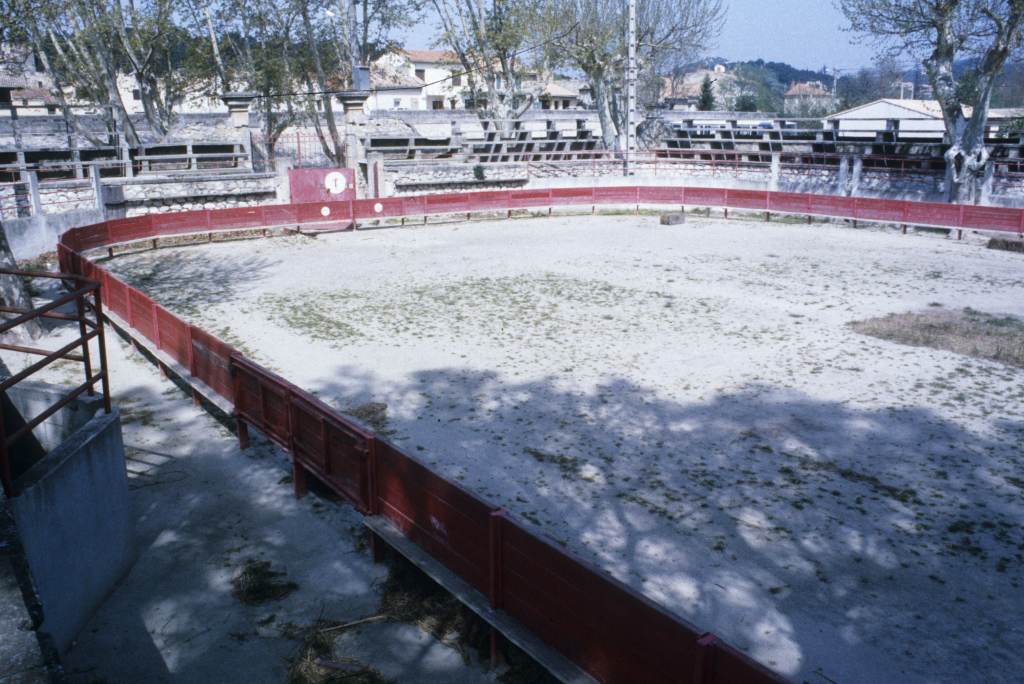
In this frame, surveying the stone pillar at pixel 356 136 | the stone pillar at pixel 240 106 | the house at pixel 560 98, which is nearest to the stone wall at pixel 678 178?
the stone pillar at pixel 356 136

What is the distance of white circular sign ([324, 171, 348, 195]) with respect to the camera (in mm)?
29250

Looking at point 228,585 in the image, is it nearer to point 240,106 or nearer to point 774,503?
point 774,503

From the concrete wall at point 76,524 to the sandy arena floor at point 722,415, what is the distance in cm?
330

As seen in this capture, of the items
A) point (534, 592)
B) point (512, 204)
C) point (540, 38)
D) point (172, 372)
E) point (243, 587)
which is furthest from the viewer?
point (540, 38)

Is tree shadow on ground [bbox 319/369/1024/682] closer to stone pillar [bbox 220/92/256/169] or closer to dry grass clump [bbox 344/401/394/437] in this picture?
dry grass clump [bbox 344/401/394/437]

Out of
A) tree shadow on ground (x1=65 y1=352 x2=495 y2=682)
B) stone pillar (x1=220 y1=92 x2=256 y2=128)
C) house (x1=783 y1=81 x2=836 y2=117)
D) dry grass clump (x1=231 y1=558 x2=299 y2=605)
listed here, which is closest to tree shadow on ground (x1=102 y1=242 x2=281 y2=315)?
tree shadow on ground (x1=65 y1=352 x2=495 y2=682)

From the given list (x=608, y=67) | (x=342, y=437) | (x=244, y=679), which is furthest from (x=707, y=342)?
(x=608, y=67)

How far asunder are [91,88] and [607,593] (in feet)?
133

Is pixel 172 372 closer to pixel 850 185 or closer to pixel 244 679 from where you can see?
pixel 244 679

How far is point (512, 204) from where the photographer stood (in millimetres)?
29484

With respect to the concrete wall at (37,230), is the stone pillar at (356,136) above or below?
above

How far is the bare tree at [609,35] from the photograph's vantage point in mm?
40188

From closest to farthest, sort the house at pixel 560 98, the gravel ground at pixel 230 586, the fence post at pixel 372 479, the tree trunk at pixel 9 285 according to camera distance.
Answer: the gravel ground at pixel 230 586 < the fence post at pixel 372 479 < the tree trunk at pixel 9 285 < the house at pixel 560 98

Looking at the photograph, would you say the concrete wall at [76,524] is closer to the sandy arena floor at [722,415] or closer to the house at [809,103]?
the sandy arena floor at [722,415]
